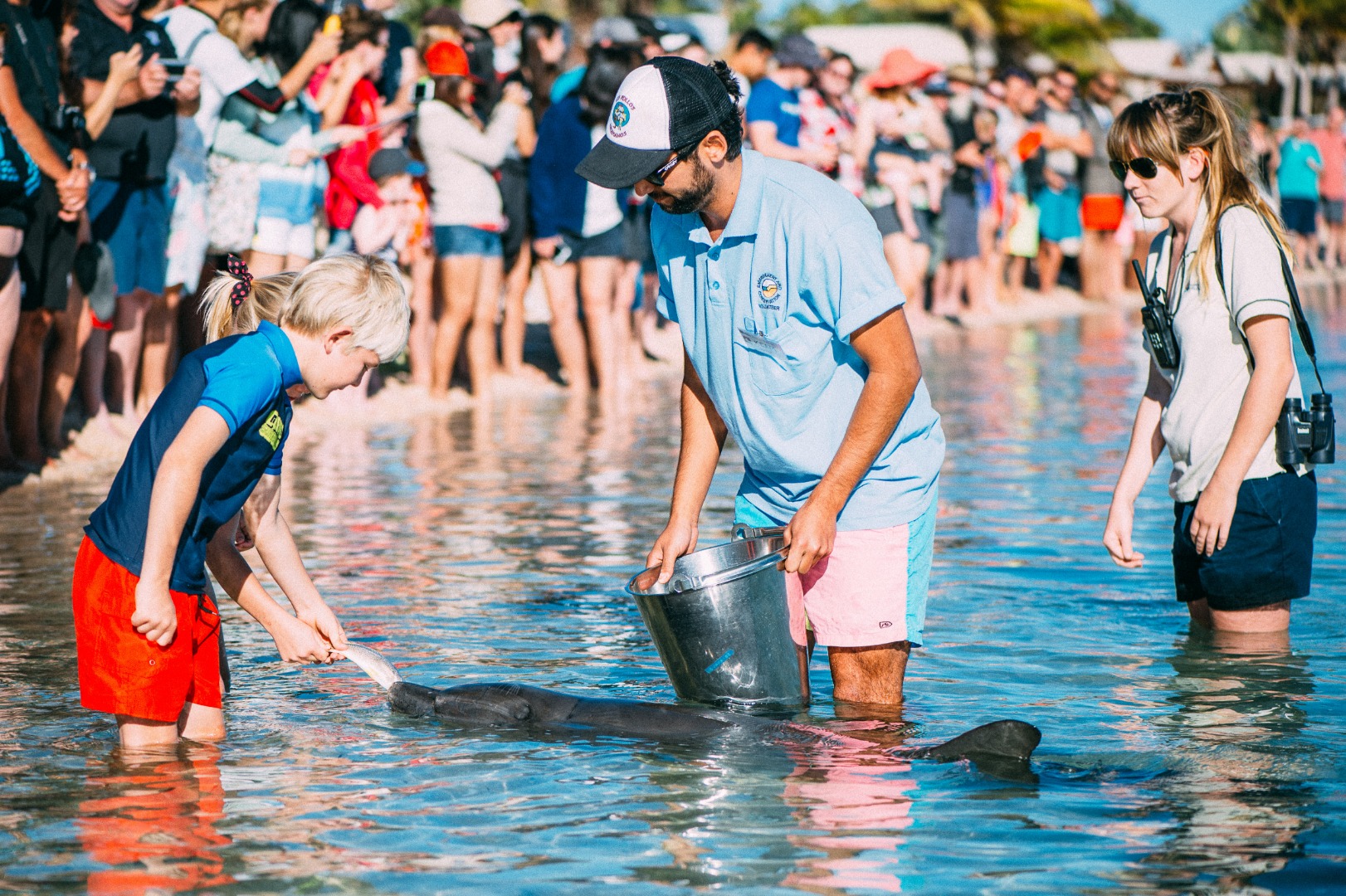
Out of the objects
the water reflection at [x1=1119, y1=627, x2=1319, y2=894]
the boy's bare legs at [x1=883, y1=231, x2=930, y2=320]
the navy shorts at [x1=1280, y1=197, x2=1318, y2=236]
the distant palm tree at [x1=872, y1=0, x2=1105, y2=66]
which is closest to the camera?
the water reflection at [x1=1119, y1=627, x2=1319, y2=894]

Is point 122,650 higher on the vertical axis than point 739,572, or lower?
lower

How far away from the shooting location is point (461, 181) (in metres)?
11.4

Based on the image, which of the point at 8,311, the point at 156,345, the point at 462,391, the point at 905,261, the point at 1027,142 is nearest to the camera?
the point at 8,311

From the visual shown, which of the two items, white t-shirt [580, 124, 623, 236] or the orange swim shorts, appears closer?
the orange swim shorts

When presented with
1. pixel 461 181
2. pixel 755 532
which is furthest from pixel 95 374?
pixel 755 532

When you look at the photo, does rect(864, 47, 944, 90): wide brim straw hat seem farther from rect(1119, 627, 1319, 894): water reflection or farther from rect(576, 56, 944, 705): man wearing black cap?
rect(576, 56, 944, 705): man wearing black cap

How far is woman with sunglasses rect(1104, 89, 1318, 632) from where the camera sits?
495cm

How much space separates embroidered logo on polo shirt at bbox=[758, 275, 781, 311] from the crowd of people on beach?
184 cm

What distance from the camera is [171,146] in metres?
9.05

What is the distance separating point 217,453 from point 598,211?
8.01 metres

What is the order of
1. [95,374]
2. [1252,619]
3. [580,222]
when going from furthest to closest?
[580,222] < [95,374] < [1252,619]

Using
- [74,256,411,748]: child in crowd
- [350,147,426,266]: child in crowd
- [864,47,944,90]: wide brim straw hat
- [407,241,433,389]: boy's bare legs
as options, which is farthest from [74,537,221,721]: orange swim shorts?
[864,47,944,90]: wide brim straw hat

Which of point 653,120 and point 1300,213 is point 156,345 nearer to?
point 653,120

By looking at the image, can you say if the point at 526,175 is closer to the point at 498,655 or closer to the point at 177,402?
the point at 498,655
